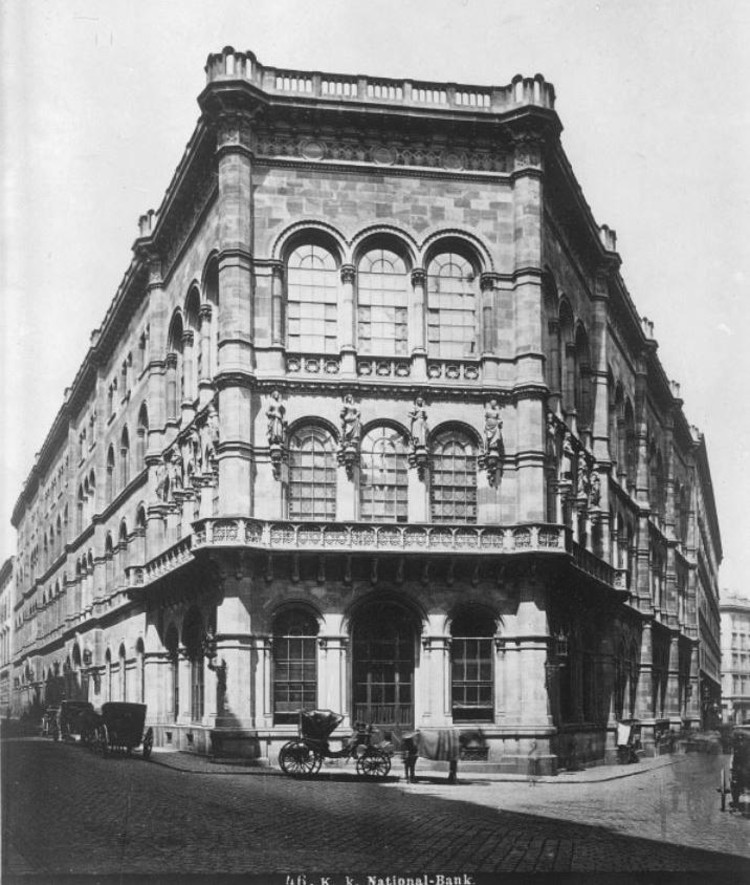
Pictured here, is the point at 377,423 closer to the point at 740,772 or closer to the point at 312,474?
the point at 312,474

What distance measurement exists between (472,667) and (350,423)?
7.30m

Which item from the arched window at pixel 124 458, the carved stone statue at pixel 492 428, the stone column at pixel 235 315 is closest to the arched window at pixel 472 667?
the carved stone statue at pixel 492 428

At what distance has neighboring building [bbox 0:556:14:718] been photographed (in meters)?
87.2

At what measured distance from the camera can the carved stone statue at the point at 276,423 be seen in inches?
1244

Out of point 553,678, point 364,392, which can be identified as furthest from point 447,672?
point 364,392

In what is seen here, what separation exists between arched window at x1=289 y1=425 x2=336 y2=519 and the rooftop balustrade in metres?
9.29

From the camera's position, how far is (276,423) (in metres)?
31.6

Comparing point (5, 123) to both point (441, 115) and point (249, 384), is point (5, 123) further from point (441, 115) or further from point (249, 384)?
point (441, 115)

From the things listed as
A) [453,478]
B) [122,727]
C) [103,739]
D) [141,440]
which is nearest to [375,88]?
[453,478]

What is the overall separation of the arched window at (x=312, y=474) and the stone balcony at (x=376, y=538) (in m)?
0.94

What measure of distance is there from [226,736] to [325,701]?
8.75ft

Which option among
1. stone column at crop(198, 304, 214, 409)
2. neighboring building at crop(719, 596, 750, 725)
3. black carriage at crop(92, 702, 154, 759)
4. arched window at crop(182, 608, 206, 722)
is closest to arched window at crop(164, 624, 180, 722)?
arched window at crop(182, 608, 206, 722)

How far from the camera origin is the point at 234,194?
106ft

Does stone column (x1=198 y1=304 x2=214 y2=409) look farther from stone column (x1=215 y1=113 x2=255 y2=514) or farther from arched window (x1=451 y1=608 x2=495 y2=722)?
arched window (x1=451 y1=608 x2=495 y2=722)
